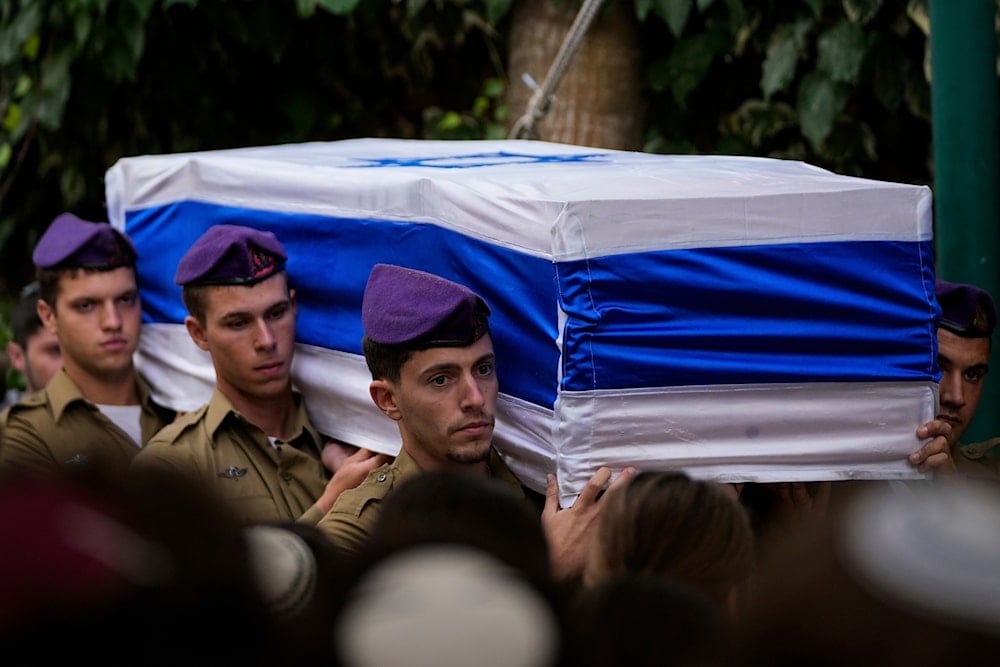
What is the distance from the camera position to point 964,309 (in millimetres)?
3275

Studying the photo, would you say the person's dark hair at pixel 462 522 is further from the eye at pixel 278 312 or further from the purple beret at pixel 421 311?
the eye at pixel 278 312

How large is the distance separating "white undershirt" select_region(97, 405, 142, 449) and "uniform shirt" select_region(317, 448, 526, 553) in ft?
3.64

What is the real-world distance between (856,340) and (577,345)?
0.53 metres

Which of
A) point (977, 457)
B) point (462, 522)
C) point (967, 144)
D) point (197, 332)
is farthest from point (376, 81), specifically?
point (462, 522)

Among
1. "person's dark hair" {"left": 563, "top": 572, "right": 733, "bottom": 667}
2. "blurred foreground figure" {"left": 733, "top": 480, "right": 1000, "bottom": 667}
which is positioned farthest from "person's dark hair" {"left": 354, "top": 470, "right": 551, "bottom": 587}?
"blurred foreground figure" {"left": 733, "top": 480, "right": 1000, "bottom": 667}

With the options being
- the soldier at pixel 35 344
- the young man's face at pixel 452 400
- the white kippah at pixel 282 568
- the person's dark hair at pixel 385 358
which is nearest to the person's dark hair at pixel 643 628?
the white kippah at pixel 282 568

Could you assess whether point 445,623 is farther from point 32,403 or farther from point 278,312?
point 32,403

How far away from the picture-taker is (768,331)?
264cm

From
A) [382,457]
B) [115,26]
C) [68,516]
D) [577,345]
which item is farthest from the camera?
[115,26]

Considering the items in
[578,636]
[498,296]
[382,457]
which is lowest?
[382,457]

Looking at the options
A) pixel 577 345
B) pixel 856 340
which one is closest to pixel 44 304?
pixel 577 345

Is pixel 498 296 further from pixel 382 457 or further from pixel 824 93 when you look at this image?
pixel 824 93

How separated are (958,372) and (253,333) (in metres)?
1.61

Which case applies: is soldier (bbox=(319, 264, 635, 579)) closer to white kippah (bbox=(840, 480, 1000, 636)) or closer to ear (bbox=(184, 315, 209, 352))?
ear (bbox=(184, 315, 209, 352))
